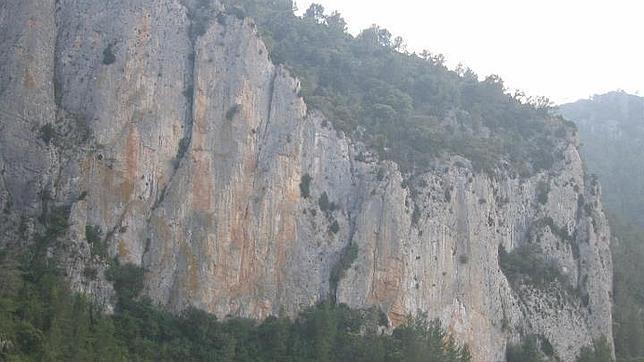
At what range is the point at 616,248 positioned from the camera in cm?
7462

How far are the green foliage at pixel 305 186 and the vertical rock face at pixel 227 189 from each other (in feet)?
0.67

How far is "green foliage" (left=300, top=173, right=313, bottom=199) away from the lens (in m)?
55.8

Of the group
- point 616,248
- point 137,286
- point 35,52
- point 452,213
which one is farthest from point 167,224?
point 616,248

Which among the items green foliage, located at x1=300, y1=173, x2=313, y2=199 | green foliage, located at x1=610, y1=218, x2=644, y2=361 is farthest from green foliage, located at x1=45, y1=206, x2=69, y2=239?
green foliage, located at x1=610, y1=218, x2=644, y2=361

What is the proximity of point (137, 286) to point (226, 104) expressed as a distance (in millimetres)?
14531

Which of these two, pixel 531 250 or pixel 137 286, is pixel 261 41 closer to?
pixel 137 286

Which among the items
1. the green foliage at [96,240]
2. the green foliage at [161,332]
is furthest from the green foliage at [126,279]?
the green foliage at [96,240]

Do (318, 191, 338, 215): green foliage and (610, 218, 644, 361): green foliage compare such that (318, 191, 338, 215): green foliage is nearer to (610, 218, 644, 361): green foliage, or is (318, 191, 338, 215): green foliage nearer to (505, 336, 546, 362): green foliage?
(505, 336, 546, 362): green foliage

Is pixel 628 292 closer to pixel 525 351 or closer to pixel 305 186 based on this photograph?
pixel 525 351

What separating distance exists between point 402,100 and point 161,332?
3365cm

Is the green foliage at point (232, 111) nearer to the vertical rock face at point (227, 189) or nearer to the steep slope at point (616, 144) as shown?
the vertical rock face at point (227, 189)

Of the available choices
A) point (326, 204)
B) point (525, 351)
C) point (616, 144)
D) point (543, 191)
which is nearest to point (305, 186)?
point (326, 204)

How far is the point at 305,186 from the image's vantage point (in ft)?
184

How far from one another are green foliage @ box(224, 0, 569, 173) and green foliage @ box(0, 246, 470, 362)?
15452 millimetres
